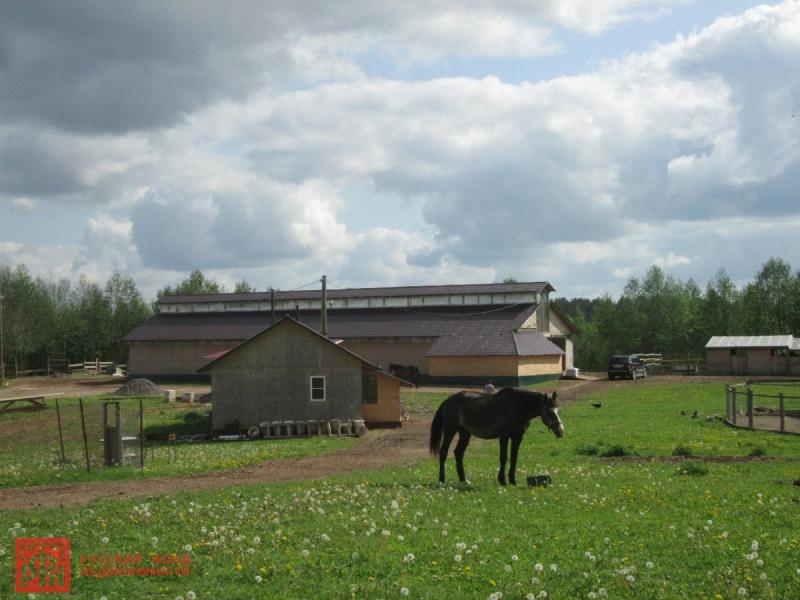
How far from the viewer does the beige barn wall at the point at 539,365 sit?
6769cm

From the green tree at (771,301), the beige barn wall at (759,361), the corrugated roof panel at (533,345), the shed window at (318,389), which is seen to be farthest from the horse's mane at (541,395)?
the green tree at (771,301)

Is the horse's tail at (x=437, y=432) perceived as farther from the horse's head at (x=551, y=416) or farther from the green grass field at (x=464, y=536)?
the horse's head at (x=551, y=416)

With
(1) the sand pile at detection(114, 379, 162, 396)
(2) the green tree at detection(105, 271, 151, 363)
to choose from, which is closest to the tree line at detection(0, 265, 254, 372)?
(2) the green tree at detection(105, 271, 151, 363)

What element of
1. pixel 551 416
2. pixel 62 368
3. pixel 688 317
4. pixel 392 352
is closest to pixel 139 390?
pixel 392 352

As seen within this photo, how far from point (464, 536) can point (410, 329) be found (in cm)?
6557

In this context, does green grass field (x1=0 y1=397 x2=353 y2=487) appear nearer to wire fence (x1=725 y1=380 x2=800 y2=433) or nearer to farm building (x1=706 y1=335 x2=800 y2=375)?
wire fence (x1=725 y1=380 x2=800 y2=433)

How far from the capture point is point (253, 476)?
23.5 metres

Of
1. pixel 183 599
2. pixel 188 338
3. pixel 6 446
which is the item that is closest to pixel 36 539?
pixel 183 599

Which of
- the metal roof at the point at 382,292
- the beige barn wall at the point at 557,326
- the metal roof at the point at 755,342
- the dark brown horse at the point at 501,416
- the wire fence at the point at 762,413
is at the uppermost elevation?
the metal roof at the point at 382,292

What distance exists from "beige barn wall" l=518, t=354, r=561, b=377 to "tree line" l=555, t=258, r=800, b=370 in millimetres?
36048

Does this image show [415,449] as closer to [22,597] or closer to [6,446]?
[6,446]

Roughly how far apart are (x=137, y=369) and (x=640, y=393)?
54659 millimetres

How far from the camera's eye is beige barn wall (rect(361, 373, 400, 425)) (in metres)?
41.5

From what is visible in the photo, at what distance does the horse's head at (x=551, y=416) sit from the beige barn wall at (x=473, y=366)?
159 feet
